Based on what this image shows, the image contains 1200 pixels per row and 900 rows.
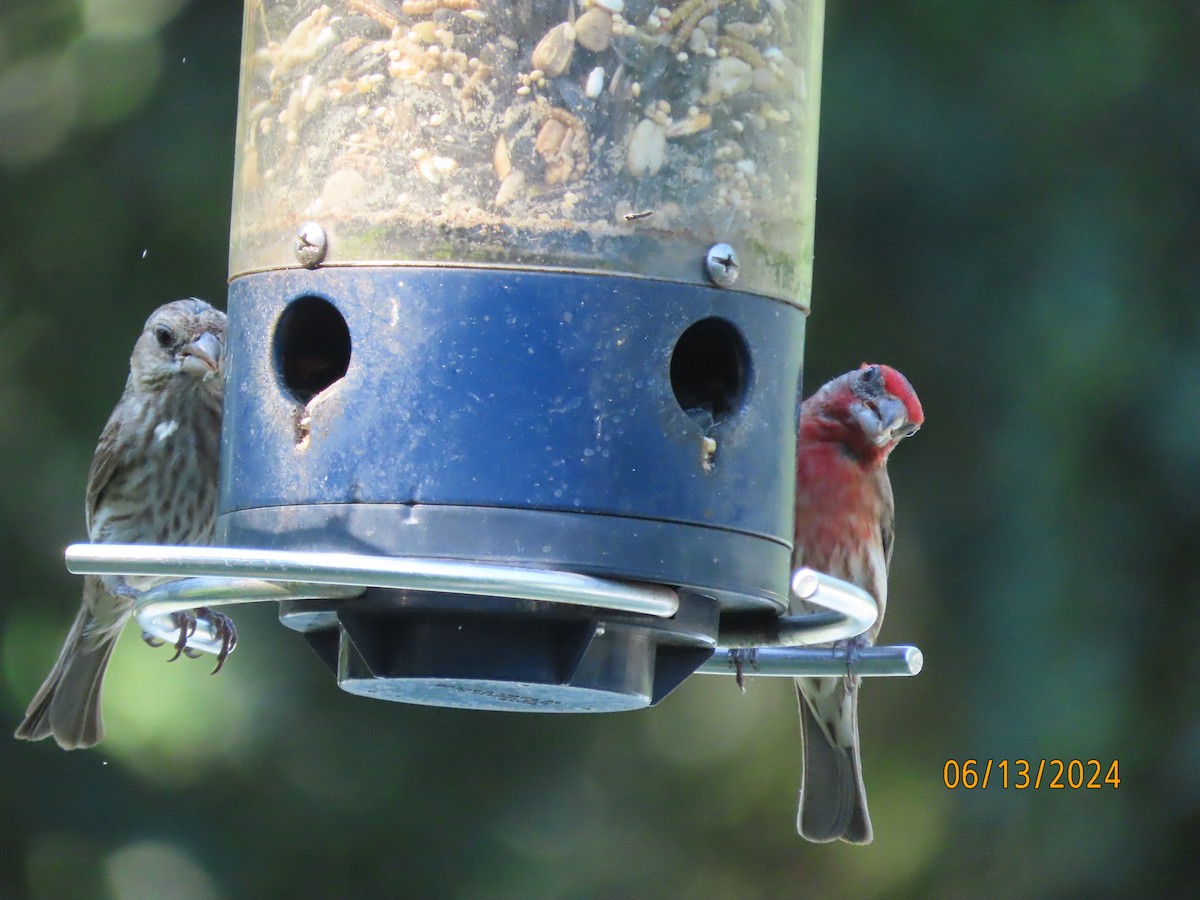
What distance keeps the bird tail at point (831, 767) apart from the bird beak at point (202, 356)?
219cm

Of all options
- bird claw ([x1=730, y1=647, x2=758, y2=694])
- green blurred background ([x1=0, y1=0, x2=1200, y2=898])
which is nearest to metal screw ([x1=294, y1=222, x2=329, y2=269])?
bird claw ([x1=730, y1=647, x2=758, y2=694])

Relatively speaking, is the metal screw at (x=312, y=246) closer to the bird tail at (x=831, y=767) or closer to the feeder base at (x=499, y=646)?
Result: the feeder base at (x=499, y=646)

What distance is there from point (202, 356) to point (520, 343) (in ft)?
6.97

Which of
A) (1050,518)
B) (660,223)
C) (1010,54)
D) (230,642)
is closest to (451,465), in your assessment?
(660,223)

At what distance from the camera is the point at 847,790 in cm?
695

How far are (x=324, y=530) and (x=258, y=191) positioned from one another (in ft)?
2.50

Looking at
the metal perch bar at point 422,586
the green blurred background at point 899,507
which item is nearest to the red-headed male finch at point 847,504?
the green blurred background at point 899,507

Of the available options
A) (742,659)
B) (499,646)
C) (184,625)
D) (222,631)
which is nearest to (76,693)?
(222,631)

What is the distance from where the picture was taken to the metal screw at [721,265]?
429 cm

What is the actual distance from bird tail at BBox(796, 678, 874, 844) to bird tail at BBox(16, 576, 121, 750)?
216cm

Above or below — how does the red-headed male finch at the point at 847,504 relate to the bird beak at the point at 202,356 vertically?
below

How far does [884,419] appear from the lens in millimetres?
6477

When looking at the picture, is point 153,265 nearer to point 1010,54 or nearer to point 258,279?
point 1010,54

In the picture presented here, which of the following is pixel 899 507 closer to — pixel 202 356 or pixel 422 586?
pixel 202 356
